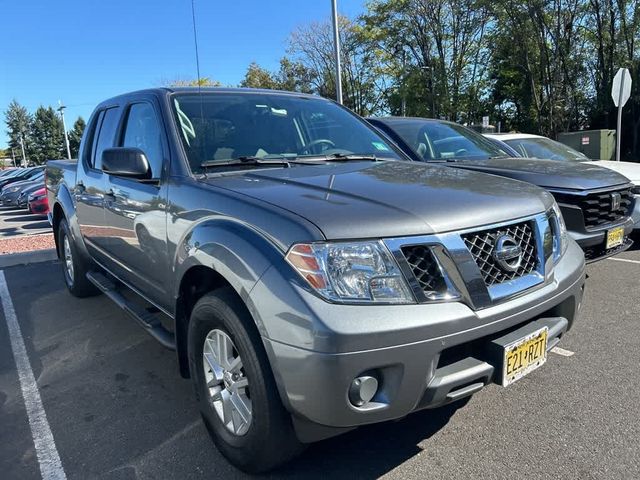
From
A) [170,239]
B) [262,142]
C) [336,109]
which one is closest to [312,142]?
[262,142]

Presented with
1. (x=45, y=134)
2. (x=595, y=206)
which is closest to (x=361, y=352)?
Result: (x=595, y=206)

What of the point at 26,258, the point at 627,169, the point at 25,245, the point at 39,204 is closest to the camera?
the point at 627,169

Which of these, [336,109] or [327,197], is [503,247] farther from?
[336,109]

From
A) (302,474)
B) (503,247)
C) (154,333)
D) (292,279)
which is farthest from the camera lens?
(154,333)

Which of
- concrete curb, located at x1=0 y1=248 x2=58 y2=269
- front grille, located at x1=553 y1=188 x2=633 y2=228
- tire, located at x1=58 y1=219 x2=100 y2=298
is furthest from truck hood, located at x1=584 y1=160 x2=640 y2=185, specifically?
concrete curb, located at x1=0 y1=248 x2=58 y2=269

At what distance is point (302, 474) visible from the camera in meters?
2.35

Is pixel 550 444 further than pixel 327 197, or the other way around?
pixel 550 444

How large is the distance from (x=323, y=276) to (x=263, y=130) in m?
1.64

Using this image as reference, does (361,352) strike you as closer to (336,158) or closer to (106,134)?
(336,158)

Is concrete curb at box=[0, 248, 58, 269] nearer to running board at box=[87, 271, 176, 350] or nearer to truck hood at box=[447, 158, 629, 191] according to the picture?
running board at box=[87, 271, 176, 350]

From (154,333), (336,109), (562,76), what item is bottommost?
(154,333)

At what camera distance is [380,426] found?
2730mm

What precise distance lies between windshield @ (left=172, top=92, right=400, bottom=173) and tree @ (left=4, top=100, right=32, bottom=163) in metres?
95.3

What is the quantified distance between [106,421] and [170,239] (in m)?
1.13
